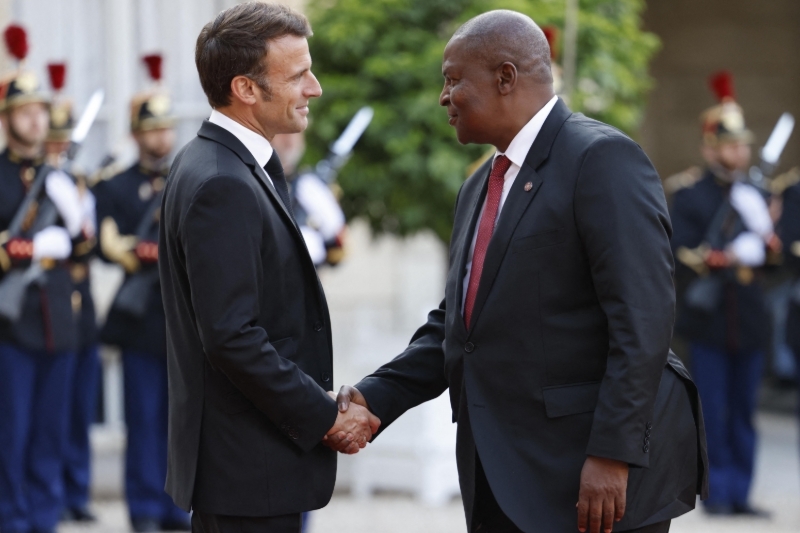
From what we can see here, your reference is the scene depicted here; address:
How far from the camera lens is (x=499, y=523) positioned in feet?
9.83

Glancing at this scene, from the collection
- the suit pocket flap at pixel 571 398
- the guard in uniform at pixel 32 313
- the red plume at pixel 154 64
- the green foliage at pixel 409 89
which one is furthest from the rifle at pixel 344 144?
the suit pocket flap at pixel 571 398

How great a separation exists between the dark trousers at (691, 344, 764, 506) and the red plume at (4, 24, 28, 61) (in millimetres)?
4236

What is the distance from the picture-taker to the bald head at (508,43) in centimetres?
288

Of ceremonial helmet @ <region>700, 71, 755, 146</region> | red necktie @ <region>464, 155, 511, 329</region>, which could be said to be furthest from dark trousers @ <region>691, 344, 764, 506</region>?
red necktie @ <region>464, 155, 511, 329</region>

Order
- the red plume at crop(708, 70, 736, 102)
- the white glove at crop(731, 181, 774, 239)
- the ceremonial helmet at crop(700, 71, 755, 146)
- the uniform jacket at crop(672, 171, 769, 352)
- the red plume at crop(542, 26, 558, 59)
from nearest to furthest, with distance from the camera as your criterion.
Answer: the red plume at crop(542, 26, 558, 59) < the uniform jacket at crop(672, 171, 769, 352) < the white glove at crop(731, 181, 774, 239) < the ceremonial helmet at crop(700, 71, 755, 146) < the red plume at crop(708, 70, 736, 102)

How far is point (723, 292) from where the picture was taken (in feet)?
23.1

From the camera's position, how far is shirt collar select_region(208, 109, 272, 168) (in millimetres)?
3000

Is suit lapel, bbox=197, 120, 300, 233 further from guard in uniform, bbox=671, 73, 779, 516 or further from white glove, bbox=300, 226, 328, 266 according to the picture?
guard in uniform, bbox=671, 73, 779, 516

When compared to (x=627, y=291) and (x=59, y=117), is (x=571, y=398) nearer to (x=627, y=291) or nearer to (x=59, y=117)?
(x=627, y=291)

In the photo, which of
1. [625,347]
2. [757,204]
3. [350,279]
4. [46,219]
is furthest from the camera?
[350,279]

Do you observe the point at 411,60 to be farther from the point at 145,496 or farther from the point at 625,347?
the point at 625,347

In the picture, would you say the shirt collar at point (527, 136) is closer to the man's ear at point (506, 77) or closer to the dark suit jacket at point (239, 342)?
the man's ear at point (506, 77)

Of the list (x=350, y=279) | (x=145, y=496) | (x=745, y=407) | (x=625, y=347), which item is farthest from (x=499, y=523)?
(x=350, y=279)

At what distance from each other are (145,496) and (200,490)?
3656mm
